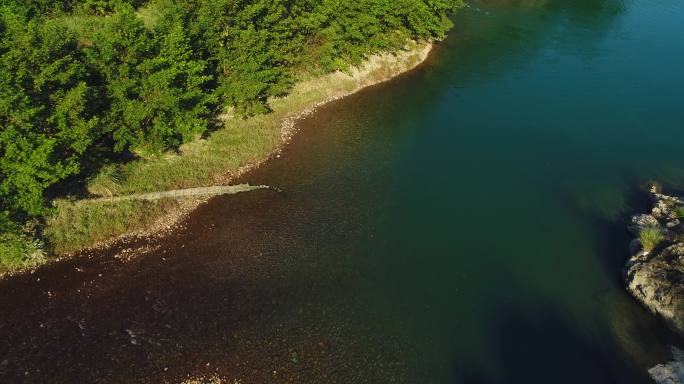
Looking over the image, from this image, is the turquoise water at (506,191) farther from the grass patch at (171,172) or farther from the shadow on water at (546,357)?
the grass patch at (171,172)

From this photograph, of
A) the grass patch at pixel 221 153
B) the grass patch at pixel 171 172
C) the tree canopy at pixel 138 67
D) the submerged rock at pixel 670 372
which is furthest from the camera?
the grass patch at pixel 221 153

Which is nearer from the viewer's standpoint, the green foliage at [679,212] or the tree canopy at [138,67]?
the tree canopy at [138,67]

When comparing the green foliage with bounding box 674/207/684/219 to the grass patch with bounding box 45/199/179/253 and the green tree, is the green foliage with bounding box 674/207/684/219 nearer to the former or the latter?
the grass patch with bounding box 45/199/179/253

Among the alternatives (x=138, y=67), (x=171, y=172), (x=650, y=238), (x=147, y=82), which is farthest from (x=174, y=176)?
(x=650, y=238)

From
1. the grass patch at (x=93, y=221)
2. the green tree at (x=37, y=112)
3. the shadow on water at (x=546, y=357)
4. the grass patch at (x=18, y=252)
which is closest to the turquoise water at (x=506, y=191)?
the shadow on water at (x=546, y=357)

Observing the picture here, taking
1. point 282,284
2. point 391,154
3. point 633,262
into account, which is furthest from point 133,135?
point 633,262

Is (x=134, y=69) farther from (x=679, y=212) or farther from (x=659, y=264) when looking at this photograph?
(x=679, y=212)

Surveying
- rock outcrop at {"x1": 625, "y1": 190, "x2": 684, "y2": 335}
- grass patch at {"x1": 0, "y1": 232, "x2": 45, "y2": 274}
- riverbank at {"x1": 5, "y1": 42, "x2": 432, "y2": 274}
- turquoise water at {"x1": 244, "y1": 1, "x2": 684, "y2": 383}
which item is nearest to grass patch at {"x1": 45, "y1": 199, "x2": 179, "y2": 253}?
riverbank at {"x1": 5, "y1": 42, "x2": 432, "y2": 274}
